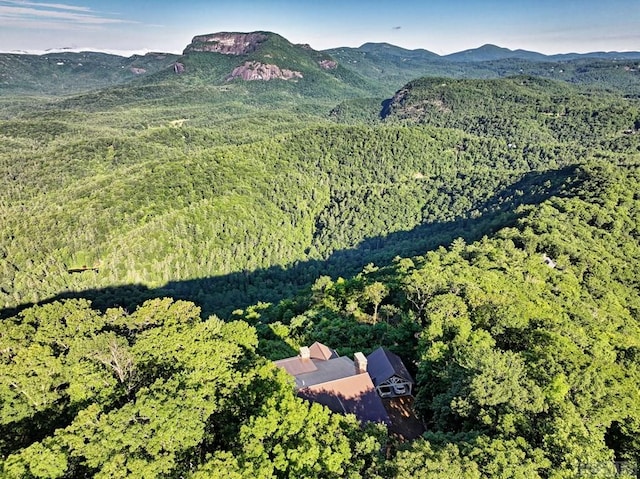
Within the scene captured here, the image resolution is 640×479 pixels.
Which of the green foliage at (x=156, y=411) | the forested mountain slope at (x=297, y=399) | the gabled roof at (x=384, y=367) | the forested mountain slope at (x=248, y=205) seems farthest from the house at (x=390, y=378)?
the forested mountain slope at (x=248, y=205)

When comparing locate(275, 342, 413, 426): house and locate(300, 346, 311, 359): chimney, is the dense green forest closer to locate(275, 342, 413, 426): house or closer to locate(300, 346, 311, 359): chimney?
locate(275, 342, 413, 426): house

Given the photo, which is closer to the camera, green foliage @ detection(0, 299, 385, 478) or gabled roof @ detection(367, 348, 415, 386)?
green foliage @ detection(0, 299, 385, 478)

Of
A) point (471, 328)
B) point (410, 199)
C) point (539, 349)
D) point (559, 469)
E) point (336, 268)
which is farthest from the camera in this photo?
point (410, 199)

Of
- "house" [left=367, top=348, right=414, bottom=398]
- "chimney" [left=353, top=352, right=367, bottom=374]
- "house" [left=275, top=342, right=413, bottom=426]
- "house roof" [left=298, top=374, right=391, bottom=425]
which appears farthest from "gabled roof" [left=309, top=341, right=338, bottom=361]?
"house roof" [left=298, top=374, right=391, bottom=425]

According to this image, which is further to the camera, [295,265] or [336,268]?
[295,265]

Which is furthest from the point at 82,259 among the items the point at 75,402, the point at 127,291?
the point at 75,402

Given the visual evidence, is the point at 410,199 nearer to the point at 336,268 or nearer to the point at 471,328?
the point at 336,268

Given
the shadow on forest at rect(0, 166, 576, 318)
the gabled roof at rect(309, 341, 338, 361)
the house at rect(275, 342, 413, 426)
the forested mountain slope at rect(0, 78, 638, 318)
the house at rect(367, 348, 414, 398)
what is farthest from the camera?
the forested mountain slope at rect(0, 78, 638, 318)
